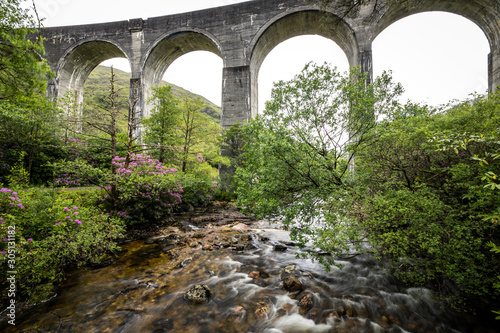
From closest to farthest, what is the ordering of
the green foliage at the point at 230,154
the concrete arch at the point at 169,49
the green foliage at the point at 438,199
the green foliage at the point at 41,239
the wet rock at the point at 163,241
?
1. the green foliage at the point at 438,199
2. the green foliage at the point at 41,239
3. the wet rock at the point at 163,241
4. the green foliage at the point at 230,154
5. the concrete arch at the point at 169,49

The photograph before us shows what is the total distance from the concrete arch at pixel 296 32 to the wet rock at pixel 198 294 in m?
10.9

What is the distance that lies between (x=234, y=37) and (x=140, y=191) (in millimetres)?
10888

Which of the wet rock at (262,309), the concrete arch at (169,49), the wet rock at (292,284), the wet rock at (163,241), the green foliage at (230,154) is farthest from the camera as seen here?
the concrete arch at (169,49)

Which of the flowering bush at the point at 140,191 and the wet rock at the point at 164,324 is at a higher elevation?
the flowering bush at the point at 140,191

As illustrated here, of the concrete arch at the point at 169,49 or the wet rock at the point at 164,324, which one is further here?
the concrete arch at the point at 169,49

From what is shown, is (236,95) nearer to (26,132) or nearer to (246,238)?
(246,238)

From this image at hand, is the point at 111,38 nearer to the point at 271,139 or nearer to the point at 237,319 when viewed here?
the point at 271,139

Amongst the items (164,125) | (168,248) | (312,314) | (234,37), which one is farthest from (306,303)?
(234,37)

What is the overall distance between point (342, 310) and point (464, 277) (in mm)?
1545

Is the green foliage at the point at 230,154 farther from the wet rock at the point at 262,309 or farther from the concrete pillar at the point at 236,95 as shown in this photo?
the wet rock at the point at 262,309

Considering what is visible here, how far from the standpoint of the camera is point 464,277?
233cm

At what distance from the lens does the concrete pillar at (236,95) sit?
12.3 m

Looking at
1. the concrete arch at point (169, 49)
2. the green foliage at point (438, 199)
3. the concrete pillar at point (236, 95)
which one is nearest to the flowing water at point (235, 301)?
the green foliage at point (438, 199)

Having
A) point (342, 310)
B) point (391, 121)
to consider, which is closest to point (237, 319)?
point (342, 310)
